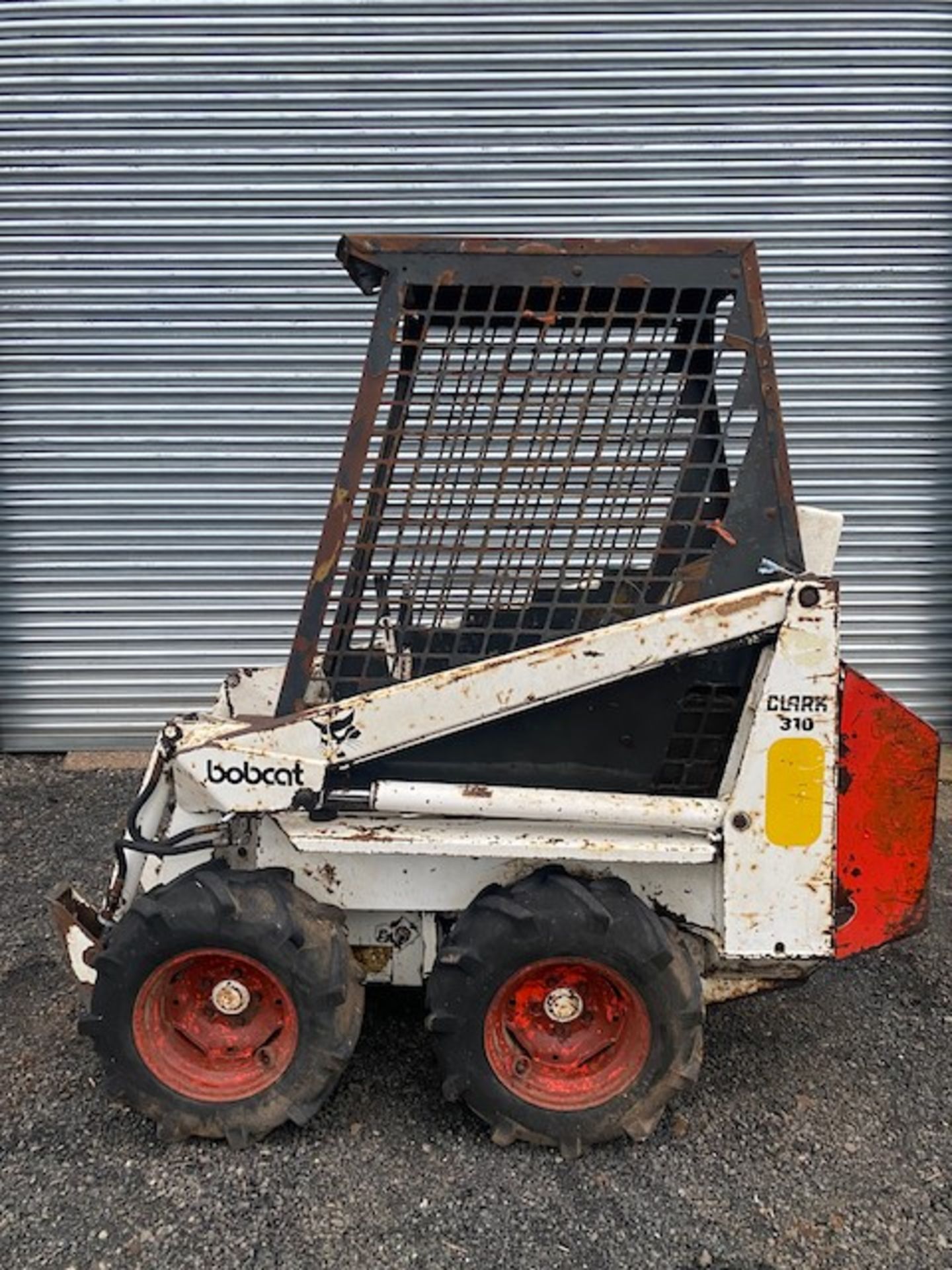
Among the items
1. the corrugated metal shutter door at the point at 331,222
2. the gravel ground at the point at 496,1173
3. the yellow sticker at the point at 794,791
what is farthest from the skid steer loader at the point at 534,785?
the corrugated metal shutter door at the point at 331,222

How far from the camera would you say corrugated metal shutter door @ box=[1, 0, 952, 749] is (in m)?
5.09

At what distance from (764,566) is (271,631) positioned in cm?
347

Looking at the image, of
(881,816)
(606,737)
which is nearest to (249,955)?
(606,737)

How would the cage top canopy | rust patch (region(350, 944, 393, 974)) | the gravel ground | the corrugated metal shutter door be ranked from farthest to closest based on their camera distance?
1. the corrugated metal shutter door
2. rust patch (region(350, 944, 393, 974))
3. the cage top canopy
4. the gravel ground

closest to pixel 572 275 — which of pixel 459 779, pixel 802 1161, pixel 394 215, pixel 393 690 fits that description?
pixel 393 690

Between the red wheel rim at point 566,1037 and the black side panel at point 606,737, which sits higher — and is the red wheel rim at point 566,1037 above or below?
below

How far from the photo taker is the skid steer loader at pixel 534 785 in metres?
2.60

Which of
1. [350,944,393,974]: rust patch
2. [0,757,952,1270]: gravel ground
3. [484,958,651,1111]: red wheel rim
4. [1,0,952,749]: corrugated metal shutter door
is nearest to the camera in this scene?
[0,757,952,1270]: gravel ground

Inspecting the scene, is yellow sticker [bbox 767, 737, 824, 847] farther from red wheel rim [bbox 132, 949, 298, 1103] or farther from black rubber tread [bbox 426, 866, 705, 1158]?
red wheel rim [bbox 132, 949, 298, 1103]

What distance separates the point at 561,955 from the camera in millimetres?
2627

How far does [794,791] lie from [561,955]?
2.27 feet

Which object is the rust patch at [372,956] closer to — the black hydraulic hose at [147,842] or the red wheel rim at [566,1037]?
the red wheel rim at [566,1037]

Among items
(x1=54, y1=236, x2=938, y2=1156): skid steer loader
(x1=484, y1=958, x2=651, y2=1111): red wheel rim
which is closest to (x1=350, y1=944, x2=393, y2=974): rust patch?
(x1=54, y1=236, x2=938, y2=1156): skid steer loader

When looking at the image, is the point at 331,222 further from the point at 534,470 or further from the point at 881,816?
the point at 881,816
